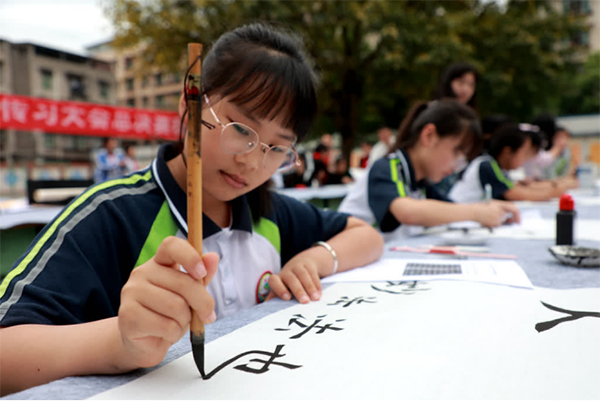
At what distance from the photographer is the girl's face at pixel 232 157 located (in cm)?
79

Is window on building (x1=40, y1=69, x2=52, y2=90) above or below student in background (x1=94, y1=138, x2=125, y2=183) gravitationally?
above

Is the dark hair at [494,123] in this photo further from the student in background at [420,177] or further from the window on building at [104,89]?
the window on building at [104,89]

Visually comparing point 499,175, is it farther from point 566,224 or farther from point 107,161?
point 107,161

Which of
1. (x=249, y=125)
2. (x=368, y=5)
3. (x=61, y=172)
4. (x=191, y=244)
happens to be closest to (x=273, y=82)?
(x=249, y=125)

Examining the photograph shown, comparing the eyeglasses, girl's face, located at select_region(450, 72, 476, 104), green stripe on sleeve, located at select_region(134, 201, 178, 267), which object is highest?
girl's face, located at select_region(450, 72, 476, 104)

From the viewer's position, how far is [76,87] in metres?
17.1

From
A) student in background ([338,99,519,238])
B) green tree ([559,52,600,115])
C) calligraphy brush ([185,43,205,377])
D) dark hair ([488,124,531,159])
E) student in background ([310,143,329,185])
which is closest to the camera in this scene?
calligraphy brush ([185,43,205,377])

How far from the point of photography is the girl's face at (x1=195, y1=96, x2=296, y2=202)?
788mm

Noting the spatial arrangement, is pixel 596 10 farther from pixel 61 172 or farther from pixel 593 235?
pixel 593 235

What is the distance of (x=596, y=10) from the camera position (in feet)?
59.3

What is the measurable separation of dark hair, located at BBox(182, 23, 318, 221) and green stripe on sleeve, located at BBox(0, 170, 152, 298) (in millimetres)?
Result: 214

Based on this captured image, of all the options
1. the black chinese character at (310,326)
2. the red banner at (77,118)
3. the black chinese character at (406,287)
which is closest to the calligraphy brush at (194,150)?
the black chinese character at (310,326)

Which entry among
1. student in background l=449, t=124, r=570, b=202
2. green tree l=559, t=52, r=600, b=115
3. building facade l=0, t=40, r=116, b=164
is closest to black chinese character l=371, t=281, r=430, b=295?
student in background l=449, t=124, r=570, b=202

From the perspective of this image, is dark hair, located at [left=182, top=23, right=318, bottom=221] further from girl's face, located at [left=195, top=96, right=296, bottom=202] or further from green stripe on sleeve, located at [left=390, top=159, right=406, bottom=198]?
green stripe on sleeve, located at [left=390, top=159, right=406, bottom=198]
